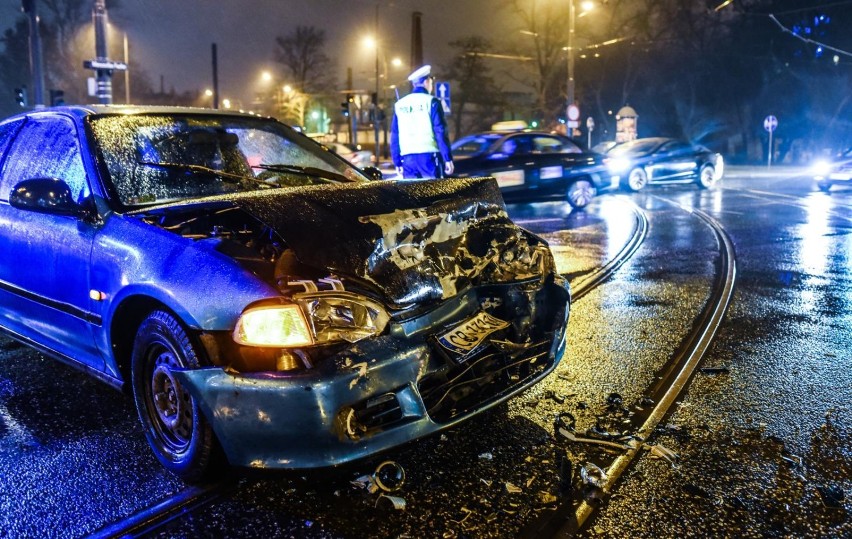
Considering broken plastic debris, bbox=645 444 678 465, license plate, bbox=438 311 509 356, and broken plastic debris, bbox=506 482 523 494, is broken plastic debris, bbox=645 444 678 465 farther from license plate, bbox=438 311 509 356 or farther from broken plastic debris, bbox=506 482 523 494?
license plate, bbox=438 311 509 356

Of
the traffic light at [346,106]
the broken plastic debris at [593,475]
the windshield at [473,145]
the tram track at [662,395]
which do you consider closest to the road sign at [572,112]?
the traffic light at [346,106]

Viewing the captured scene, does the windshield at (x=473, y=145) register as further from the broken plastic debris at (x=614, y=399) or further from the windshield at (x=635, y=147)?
the broken plastic debris at (x=614, y=399)

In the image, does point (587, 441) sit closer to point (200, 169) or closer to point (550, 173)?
point (200, 169)

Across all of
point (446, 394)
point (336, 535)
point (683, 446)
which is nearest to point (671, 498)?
point (683, 446)

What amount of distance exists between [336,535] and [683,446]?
1.65 metres

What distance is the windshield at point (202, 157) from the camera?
12.0 ft

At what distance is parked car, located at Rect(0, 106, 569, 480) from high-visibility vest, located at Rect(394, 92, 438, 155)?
147 inches

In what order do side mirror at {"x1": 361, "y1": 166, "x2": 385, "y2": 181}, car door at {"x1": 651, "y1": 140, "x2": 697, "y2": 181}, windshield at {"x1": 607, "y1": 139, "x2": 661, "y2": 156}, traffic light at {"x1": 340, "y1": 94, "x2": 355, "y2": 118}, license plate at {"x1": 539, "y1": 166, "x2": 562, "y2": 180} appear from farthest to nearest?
1. traffic light at {"x1": 340, "y1": 94, "x2": 355, "y2": 118}
2. car door at {"x1": 651, "y1": 140, "x2": 697, "y2": 181}
3. windshield at {"x1": 607, "y1": 139, "x2": 661, "y2": 156}
4. license plate at {"x1": 539, "y1": 166, "x2": 562, "y2": 180}
5. side mirror at {"x1": 361, "y1": 166, "x2": 385, "y2": 181}

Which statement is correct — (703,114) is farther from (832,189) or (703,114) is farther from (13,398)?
(13,398)

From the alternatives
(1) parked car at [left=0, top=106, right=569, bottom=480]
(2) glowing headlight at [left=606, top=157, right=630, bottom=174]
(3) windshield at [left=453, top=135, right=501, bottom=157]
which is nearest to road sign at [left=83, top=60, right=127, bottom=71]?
(3) windshield at [left=453, top=135, right=501, bottom=157]

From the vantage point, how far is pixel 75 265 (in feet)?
11.1

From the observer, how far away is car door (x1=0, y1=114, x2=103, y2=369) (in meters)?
3.40

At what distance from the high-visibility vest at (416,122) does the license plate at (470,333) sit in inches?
193

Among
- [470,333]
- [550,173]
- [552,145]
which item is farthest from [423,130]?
[552,145]
